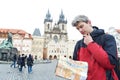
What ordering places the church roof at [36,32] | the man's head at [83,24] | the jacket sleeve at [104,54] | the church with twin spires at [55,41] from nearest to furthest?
the jacket sleeve at [104,54], the man's head at [83,24], the church with twin spires at [55,41], the church roof at [36,32]

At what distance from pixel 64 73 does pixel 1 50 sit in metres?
44.0

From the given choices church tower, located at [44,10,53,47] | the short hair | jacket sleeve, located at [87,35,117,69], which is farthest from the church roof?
jacket sleeve, located at [87,35,117,69]

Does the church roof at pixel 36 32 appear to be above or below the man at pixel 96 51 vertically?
above

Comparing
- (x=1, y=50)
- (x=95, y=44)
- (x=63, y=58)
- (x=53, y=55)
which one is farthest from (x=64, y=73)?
(x=53, y=55)

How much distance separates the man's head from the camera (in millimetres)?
3289

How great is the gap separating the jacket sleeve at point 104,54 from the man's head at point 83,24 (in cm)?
13

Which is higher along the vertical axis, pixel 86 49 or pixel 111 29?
pixel 111 29

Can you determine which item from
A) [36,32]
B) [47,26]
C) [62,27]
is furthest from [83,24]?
[36,32]

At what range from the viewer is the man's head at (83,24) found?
10.8ft

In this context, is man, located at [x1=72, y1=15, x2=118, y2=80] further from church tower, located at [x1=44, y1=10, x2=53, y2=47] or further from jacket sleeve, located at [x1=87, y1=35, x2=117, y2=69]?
church tower, located at [x1=44, y1=10, x2=53, y2=47]

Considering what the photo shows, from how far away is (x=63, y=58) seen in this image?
340 centimetres

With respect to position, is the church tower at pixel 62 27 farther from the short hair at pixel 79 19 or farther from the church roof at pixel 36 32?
the short hair at pixel 79 19

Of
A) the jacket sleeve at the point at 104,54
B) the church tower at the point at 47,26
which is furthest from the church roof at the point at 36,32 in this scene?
the jacket sleeve at the point at 104,54

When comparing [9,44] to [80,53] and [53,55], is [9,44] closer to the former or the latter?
[80,53]
